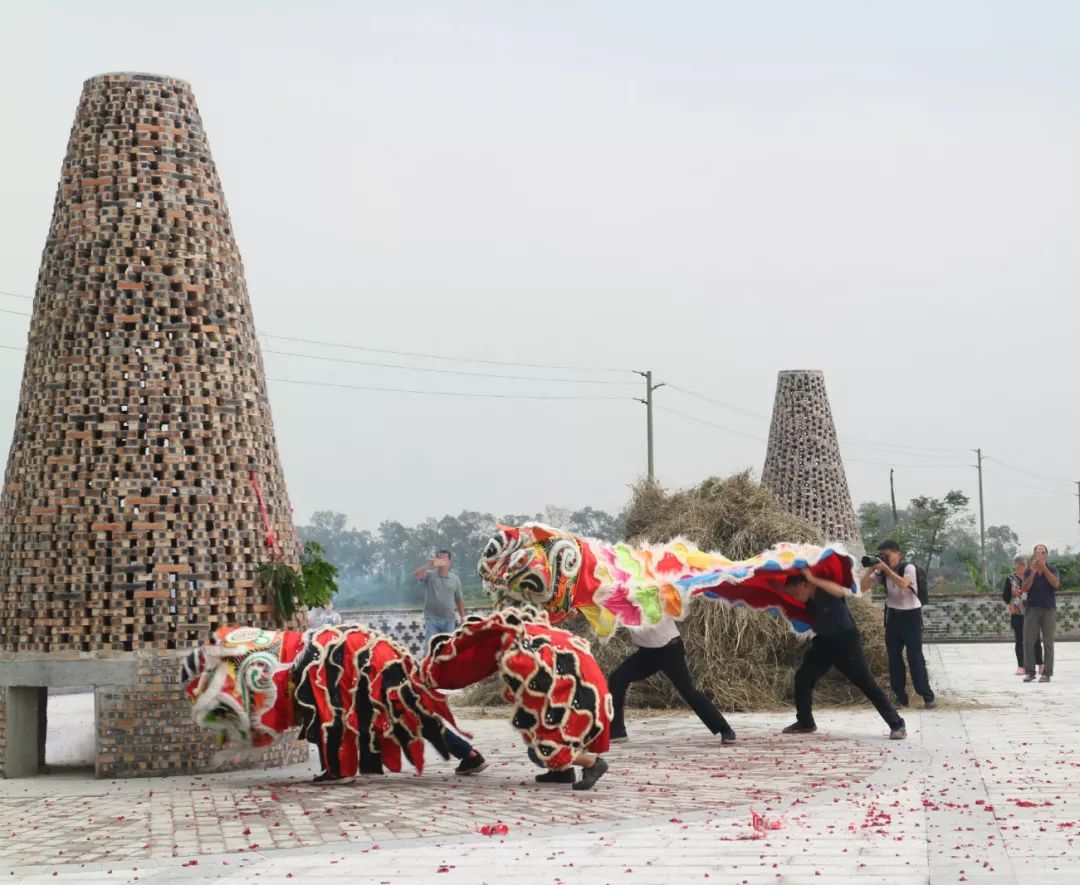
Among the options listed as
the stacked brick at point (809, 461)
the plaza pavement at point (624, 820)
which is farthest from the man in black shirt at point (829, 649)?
the stacked brick at point (809, 461)

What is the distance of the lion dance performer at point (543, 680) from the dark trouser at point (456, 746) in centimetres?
60

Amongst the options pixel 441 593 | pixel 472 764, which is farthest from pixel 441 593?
pixel 472 764

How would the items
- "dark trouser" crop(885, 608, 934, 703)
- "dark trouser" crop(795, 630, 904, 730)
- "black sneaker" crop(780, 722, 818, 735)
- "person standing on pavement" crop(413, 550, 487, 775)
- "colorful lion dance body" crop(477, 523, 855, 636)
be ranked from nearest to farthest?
"colorful lion dance body" crop(477, 523, 855, 636), "dark trouser" crop(795, 630, 904, 730), "black sneaker" crop(780, 722, 818, 735), "dark trouser" crop(885, 608, 934, 703), "person standing on pavement" crop(413, 550, 487, 775)

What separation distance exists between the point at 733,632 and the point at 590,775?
5.98m

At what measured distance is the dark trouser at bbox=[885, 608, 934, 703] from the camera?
49.1 ft

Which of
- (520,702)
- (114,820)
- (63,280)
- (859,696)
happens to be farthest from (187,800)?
(859,696)

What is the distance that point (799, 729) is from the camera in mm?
13156

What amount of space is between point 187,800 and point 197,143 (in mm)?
4945

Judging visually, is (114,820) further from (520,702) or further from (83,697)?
(83,697)

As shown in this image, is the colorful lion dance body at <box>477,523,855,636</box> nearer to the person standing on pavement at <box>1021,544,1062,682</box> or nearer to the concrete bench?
the concrete bench

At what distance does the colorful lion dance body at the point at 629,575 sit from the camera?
437 inches

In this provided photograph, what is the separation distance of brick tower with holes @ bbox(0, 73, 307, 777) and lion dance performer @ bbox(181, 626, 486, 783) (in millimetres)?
635

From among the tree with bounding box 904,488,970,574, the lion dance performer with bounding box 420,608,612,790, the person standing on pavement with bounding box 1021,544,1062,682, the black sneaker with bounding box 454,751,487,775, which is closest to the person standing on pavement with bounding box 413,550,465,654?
the person standing on pavement with bounding box 1021,544,1062,682

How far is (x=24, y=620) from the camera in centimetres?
1116
